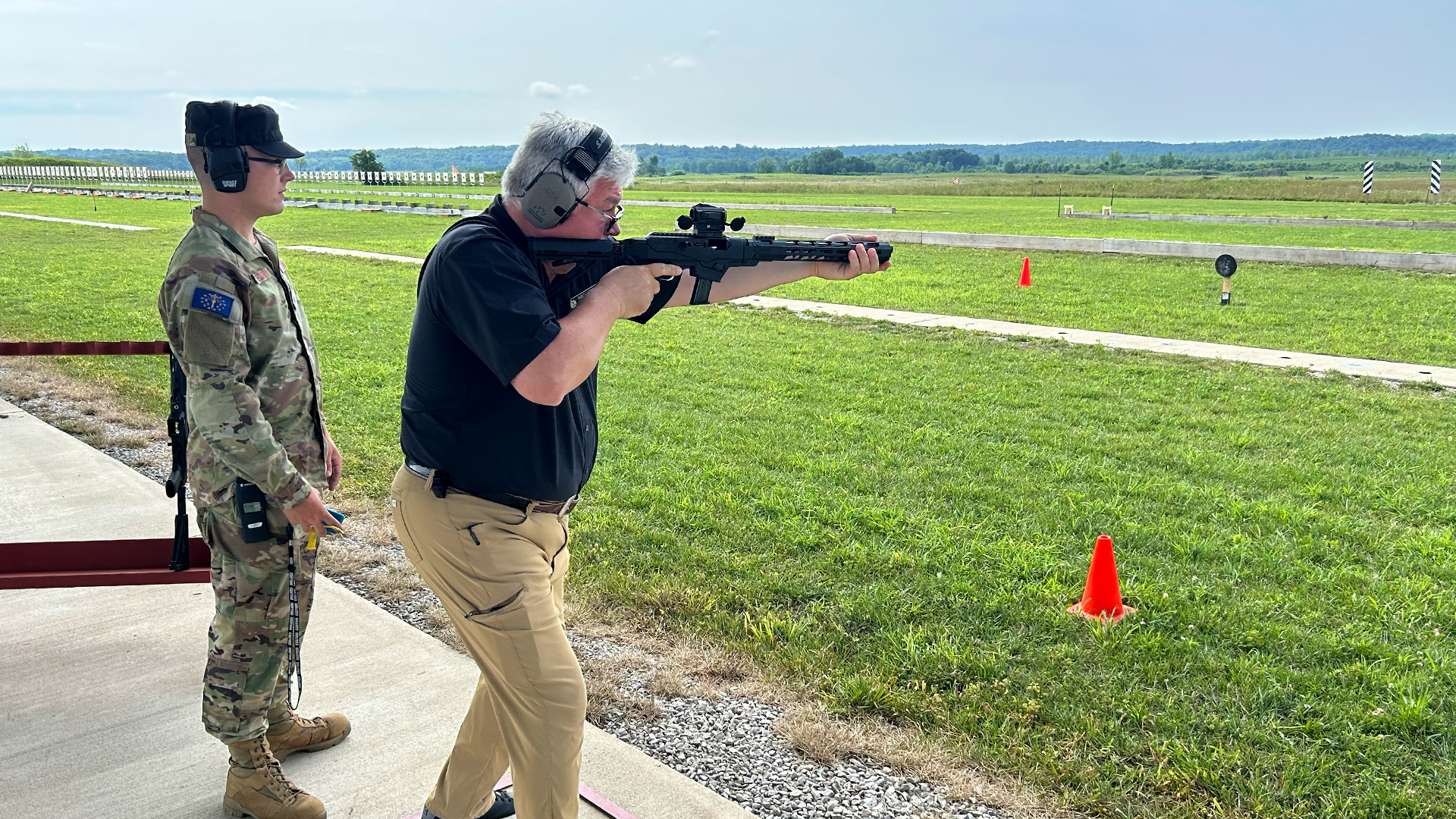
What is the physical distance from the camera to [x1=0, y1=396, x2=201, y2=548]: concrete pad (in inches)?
234

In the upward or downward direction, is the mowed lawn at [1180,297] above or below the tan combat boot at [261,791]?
above

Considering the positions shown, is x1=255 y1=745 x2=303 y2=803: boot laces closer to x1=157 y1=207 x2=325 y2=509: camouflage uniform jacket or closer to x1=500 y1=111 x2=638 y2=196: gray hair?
x1=157 y1=207 x2=325 y2=509: camouflage uniform jacket

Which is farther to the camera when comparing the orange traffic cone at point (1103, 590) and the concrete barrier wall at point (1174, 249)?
the concrete barrier wall at point (1174, 249)

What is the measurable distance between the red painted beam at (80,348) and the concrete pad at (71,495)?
3.29 ft

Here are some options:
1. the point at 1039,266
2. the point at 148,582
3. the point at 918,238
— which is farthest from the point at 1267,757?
the point at 918,238

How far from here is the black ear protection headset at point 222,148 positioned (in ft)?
10.3

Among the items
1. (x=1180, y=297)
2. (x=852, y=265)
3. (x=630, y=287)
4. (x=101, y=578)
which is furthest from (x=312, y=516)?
(x=1180, y=297)

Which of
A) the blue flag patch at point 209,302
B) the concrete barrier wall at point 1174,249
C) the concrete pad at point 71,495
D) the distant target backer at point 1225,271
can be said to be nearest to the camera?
the blue flag patch at point 209,302

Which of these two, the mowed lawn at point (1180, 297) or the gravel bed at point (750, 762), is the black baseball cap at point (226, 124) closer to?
the gravel bed at point (750, 762)

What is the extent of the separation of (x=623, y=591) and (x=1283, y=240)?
28372 millimetres

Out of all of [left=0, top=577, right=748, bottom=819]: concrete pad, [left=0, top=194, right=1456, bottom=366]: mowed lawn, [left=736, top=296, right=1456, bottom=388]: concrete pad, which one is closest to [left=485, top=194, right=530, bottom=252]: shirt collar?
[left=0, top=577, right=748, bottom=819]: concrete pad

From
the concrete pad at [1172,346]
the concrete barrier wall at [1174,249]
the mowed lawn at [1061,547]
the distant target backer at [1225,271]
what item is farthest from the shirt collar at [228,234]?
the distant target backer at [1225,271]

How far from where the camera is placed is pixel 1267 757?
3756mm

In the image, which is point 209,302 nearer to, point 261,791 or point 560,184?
point 560,184
